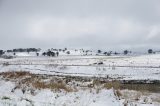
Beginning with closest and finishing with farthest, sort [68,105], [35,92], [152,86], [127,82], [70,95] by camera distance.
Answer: [68,105] → [70,95] → [35,92] → [152,86] → [127,82]

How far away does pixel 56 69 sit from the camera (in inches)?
2178

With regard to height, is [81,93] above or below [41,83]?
above

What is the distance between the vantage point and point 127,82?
35750mm

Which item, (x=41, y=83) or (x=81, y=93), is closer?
(x=81, y=93)

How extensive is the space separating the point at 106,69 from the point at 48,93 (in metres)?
29.5

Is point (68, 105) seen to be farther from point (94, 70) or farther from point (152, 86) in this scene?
point (94, 70)

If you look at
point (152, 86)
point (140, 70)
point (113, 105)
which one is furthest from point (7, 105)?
point (140, 70)

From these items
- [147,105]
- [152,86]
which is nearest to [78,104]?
[147,105]

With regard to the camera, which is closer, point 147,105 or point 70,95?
point 147,105

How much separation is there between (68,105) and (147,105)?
4500 mm

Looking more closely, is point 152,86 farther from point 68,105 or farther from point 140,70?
point 68,105

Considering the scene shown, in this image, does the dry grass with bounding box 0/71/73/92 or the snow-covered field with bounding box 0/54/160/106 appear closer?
A: the snow-covered field with bounding box 0/54/160/106

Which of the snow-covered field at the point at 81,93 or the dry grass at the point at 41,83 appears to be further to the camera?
the dry grass at the point at 41,83

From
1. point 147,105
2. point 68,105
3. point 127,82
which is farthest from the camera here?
point 127,82
